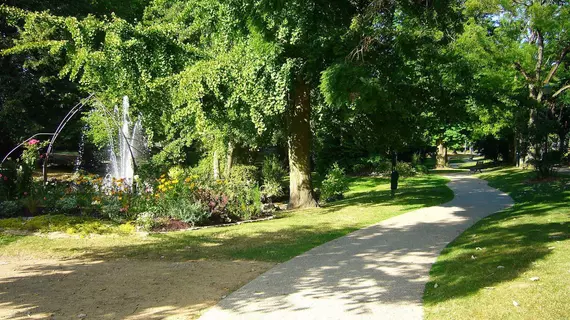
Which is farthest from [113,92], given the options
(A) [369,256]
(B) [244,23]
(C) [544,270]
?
(C) [544,270]

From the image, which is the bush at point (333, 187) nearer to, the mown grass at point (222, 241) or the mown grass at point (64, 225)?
the mown grass at point (222, 241)

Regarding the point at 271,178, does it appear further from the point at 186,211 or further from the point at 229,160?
the point at 186,211

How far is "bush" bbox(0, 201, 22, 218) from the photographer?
36.5 feet

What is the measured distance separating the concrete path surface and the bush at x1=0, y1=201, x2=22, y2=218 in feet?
25.6

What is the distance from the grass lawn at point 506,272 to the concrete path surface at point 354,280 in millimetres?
301

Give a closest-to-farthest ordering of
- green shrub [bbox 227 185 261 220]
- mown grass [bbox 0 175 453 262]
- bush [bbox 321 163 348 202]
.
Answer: mown grass [bbox 0 175 453 262] → green shrub [bbox 227 185 261 220] → bush [bbox 321 163 348 202]

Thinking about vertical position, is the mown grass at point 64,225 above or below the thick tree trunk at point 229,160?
below

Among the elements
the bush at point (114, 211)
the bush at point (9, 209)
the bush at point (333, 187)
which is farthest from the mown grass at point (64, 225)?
the bush at point (333, 187)

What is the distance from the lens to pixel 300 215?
12.9 metres

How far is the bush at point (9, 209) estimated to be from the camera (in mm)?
11125

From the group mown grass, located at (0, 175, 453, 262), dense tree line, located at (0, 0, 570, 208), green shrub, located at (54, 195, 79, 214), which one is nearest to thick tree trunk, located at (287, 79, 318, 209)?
dense tree line, located at (0, 0, 570, 208)

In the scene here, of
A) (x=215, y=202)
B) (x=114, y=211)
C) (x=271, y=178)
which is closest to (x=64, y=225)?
(x=114, y=211)

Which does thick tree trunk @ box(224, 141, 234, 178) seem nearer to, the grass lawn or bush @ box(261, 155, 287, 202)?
bush @ box(261, 155, 287, 202)

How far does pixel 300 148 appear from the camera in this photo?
1455 cm
